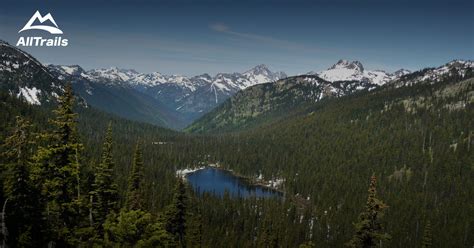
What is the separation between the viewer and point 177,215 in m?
60.9

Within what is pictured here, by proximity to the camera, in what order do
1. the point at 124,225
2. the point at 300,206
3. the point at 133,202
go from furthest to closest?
the point at 300,206, the point at 133,202, the point at 124,225

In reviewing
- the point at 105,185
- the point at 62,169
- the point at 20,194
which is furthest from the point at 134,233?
the point at 105,185

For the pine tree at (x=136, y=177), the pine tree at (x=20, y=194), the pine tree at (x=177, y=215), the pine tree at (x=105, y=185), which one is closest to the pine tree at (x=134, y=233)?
the pine tree at (x=20, y=194)

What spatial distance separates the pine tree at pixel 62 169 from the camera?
32125 millimetres

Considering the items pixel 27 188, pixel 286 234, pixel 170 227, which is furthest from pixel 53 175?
pixel 286 234

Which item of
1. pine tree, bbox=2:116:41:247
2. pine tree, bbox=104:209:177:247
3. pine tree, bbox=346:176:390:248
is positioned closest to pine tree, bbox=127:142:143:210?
pine tree, bbox=2:116:41:247

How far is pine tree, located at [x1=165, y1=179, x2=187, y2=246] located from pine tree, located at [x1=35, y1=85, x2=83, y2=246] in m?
26.4

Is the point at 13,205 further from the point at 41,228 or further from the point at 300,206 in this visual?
the point at 300,206

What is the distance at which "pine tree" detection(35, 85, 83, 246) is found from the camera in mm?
32125

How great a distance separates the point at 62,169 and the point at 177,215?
31365mm

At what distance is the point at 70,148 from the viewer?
33.0 meters

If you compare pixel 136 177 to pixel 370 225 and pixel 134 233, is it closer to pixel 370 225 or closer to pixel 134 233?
pixel 134 233

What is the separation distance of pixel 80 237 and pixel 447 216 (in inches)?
6935

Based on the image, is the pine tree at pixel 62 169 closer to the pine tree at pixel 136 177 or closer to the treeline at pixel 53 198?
the treeline at pixel 53 198
